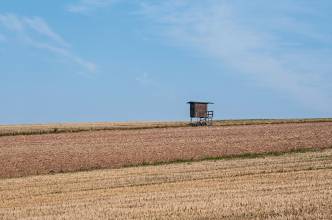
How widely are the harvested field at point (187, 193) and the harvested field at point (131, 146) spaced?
6.82 metres

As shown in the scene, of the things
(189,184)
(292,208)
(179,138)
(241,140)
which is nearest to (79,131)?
(179,138)

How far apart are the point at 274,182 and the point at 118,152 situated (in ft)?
68.1

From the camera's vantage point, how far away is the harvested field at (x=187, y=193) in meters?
16.0

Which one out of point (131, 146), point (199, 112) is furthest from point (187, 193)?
point (199, 112)

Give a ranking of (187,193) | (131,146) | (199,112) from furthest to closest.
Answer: (199,112) → (131,146) → (187,193)

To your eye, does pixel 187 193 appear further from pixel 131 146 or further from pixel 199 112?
pixel 199 112

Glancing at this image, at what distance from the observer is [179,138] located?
5166cm

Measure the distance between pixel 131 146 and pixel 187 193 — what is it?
83.4ft

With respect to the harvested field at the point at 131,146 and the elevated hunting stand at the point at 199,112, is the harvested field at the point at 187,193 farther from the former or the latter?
the elevated hunting stand at the point at 199,112

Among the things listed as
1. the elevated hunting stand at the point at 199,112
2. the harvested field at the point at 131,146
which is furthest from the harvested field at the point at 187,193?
the elevated hunting stand at the point at 199,112

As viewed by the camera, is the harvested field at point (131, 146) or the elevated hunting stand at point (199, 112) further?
the elevated hunting stand at point (199, 112)

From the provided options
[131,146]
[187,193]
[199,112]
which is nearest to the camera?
[187,193]

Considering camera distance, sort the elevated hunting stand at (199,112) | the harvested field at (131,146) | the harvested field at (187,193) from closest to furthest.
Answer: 1. the harvested field at (187,193)
2. the harvested field at (131,146)
3. the elevated hunting stand at (199,112)

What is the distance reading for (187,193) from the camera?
20.6 metres
